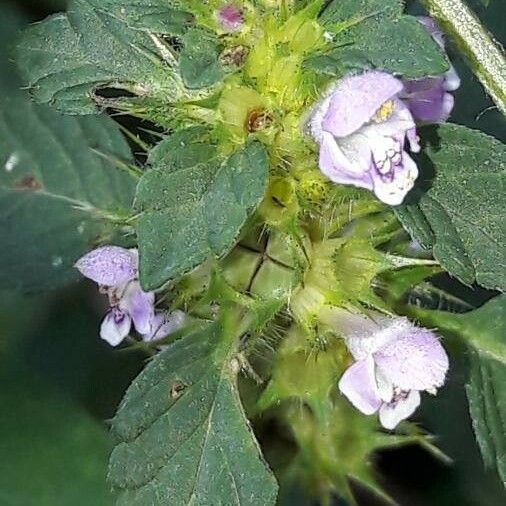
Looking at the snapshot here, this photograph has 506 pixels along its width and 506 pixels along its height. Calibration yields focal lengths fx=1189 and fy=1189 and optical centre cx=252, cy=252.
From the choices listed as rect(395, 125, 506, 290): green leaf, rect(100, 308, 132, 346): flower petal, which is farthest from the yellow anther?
rect(100, 308, 132, 346): flower petal

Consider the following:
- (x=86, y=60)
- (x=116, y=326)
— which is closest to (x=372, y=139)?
(x=86, y=60)

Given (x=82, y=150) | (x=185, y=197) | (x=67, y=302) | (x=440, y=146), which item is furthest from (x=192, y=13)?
(x=67, y=302)

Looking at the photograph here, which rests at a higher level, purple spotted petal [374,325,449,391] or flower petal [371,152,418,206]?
flower petal [371,152,418,206]

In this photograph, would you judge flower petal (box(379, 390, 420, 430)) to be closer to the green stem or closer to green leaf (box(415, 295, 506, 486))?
green leaf (box(415, 295, 506, 486))

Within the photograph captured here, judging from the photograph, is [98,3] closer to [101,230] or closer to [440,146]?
[440,146]

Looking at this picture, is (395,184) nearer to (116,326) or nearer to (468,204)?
(468,204)

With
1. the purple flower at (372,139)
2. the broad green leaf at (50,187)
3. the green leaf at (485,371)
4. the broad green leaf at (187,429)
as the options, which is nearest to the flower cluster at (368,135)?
the purple flower at (372,139)
